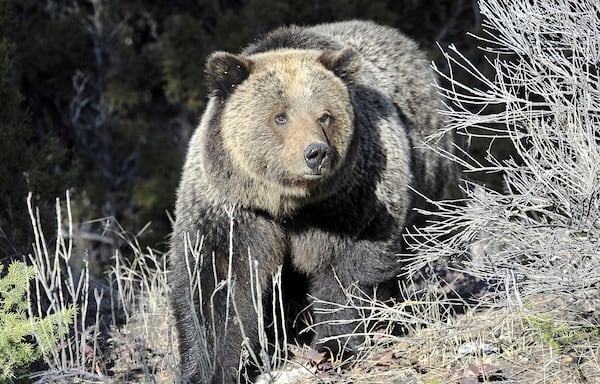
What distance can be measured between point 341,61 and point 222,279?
1499mm

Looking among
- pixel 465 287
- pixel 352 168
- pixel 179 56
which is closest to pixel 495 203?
pixel 352 168

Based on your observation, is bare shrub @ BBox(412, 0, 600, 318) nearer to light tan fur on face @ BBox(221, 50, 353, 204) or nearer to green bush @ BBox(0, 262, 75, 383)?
light tan fur on face @ BBox(221, 50, 353, 204)

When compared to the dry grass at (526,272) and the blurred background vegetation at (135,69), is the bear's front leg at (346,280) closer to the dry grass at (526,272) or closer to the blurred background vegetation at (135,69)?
the dry grass at (526,272)

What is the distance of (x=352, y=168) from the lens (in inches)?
218

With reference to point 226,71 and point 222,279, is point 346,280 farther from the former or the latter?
point 226,71

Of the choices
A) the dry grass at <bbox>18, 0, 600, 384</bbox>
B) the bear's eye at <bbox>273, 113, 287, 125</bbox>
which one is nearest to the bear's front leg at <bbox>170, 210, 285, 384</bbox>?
the dry grass at <bbox>18, 0, 600, 384</bbox>

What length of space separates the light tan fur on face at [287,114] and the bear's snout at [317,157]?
83mm

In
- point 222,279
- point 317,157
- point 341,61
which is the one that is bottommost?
point 222,279

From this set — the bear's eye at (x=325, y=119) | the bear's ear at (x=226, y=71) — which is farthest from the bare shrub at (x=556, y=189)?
the bear's ear at (x=226, y=71)

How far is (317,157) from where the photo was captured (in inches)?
198

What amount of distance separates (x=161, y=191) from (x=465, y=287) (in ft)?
21.4

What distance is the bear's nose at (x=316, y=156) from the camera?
502 centimetres

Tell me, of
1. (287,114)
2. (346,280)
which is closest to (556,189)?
(346,280)

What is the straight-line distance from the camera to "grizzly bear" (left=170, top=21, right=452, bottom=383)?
5.31 m
